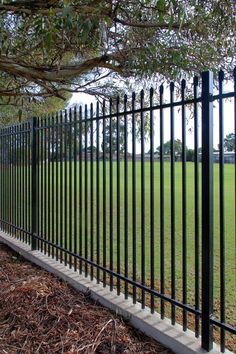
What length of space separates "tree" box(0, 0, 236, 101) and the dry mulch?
100 inches

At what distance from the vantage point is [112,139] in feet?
13.6

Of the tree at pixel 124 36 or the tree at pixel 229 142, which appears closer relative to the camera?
the tree at pixel 229 142

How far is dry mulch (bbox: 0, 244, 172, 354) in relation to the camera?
3.10 metres

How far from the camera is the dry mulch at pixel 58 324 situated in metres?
3.10

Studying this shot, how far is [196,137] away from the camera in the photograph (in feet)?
9.83

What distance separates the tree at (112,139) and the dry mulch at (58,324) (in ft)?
5.15

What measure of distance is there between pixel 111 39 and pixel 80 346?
441cm

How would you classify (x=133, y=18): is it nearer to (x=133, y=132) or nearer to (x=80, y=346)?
(x=133, y=132)

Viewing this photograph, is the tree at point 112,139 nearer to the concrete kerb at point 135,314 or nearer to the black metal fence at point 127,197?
the black metal fence at point 127,197

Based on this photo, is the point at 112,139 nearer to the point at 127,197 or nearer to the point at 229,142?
the point at 127,197

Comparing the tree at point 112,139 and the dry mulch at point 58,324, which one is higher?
the tree at point 112,139

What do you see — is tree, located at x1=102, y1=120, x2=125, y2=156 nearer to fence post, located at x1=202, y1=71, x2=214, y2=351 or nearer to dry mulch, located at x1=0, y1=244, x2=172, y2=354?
fence post, located at x1=202, y1=71, x2=214, y2=351

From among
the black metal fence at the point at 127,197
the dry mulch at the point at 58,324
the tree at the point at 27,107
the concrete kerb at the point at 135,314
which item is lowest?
the dry mulch at the point at 58,324

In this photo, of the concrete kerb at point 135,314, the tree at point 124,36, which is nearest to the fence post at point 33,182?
the concrete kerb at point 135,314
